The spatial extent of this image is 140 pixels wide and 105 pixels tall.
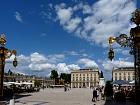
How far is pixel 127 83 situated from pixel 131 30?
28.0 m

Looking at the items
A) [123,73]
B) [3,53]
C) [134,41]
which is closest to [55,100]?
[3,53]

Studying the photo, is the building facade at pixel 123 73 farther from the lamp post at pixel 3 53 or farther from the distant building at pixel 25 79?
the lamp post at pixel 3 53

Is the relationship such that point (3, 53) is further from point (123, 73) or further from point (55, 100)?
point (123, 73)

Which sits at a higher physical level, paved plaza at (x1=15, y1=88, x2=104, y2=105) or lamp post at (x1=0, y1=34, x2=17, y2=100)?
lamp post at (x1=0, y1=34, x2=17, y2=100)

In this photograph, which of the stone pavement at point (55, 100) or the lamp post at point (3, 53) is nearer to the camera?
the lamp post at point (3, 53)

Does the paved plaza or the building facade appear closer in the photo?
the paved plaza

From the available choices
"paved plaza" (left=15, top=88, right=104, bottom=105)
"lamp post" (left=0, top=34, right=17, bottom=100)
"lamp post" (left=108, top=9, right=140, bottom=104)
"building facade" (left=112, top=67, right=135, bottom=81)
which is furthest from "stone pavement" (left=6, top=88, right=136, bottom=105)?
"building facade" (left=112, top=67, right=135, bottom=81)

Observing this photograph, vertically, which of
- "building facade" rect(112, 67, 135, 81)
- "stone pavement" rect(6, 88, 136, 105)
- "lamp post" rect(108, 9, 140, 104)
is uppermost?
"building facade" rect(112, 67, 135, 81)

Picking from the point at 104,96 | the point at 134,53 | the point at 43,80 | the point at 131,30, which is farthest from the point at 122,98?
the point at 43,80

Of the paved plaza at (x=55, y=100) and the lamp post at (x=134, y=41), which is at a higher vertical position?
the lamp post at (x=134, y=41)

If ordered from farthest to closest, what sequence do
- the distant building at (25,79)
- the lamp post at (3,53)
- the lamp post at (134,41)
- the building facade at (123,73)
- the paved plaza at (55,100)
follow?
the building facade at (123,73)
the distant building at (25,79)
the paved plaza at (55,100)
the lamp post at (3,53)
the lamp post at (134,41)

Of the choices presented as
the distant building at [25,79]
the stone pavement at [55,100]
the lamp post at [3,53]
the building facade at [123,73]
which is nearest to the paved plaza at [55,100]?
the stone pavement at [55,100]

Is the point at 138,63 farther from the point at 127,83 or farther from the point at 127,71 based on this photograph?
the point at 127,71

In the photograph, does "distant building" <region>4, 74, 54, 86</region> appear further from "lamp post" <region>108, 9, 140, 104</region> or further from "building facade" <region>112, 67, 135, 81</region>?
"lamp post" <region>108, 9, 140, 104</region>
